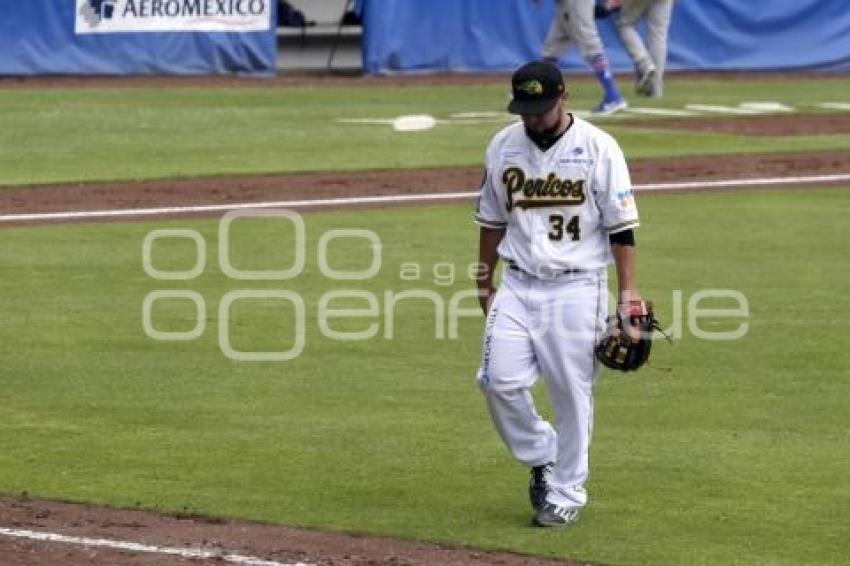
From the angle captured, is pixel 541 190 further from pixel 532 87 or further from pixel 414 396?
pixel 414 396

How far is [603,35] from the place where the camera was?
2808 centimetres

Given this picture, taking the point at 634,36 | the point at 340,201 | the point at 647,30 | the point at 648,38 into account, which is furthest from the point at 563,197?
the point at 647,30

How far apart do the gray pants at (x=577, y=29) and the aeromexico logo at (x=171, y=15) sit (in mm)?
5657

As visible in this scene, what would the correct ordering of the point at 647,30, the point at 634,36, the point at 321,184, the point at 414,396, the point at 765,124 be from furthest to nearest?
the point at 647,30
the point at 634,36
the point at 765,124
the point at 321,184
the point at 414,396

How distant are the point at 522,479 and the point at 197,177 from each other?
32.6 ft

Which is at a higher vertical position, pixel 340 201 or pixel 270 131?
pixel 270 131

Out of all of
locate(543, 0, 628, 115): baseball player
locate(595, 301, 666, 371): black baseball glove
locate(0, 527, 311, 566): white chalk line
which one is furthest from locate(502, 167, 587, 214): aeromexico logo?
locate(543, 0, 628, 115): baseball player

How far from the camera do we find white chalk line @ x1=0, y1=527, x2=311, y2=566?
24.3ft

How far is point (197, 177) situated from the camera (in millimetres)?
18203

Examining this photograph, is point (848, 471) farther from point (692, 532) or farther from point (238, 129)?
point (238, 129)

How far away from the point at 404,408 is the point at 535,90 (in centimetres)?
275

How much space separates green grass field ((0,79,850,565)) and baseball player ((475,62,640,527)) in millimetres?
353

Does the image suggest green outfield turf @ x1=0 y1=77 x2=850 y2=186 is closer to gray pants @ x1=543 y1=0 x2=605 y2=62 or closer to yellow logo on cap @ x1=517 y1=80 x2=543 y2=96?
gray pants @ x1=543 y1=0 x2=605 y2=62

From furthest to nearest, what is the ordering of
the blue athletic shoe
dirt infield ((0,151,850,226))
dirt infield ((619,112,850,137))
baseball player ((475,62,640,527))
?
the blue athletic shoe
dirt infield ((619,112,850,137))
dirt infield ((0,151,850,226))
baseball player ((475,62,640,527))
